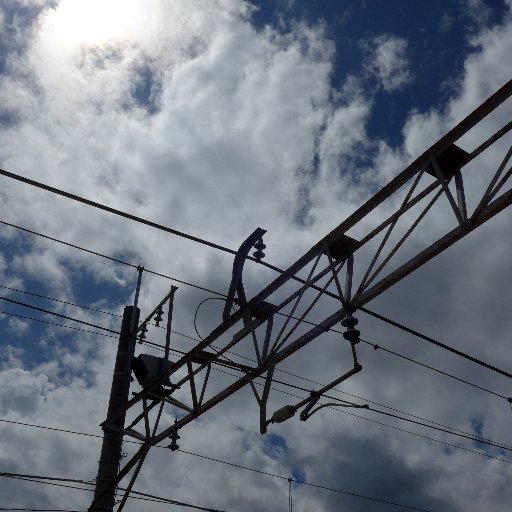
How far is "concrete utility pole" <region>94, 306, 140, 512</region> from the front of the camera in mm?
10180

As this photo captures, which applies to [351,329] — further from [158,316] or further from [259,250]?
[158,316]

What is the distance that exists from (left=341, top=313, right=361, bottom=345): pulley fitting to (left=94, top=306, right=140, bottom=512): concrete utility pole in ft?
13.9

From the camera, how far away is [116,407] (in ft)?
36.4

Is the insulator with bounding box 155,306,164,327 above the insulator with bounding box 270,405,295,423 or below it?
above

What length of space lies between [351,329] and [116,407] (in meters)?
5.77

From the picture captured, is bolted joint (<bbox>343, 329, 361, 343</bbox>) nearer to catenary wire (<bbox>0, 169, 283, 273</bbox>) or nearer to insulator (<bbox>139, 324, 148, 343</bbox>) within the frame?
catenary wire (<bbox>0, 169, 283, 273</bbox>)

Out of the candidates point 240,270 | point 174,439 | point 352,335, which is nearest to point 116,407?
point 174,439

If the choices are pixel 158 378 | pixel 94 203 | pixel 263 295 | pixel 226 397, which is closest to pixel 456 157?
pixel 263 295

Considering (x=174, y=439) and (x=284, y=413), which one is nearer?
(x=284, y=413)

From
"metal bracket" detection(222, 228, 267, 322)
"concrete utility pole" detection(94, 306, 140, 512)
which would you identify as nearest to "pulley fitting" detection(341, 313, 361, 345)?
"metal bracket" detection(222, 228, 267, 322)

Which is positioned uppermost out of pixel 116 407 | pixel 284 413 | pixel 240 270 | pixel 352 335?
pixel 240 270

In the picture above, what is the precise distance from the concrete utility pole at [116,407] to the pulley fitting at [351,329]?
424 centimetres

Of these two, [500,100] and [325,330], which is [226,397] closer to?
[325,330]

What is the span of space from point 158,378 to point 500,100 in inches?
287
